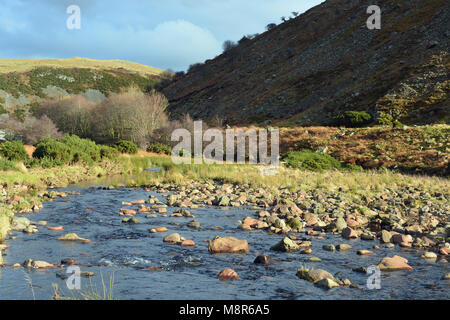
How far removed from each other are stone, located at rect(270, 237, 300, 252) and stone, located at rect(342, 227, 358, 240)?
1.90 meters

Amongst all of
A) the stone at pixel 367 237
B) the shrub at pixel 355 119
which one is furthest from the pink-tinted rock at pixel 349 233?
the shrub at pixel 355 119

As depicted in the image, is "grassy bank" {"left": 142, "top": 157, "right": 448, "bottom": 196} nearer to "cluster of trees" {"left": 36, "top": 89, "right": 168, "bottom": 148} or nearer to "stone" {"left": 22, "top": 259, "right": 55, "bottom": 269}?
"stone" {"left": 22, "top": 259, "right": 55, "bottom": 269}

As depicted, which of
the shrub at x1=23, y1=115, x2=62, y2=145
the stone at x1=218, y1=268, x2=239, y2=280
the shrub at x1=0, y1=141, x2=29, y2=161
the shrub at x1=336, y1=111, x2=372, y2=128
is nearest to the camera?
the stone at x1=218, y1=268, x2=239, y2=280

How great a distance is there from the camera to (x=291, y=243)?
9.17m

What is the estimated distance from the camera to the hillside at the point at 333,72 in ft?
158

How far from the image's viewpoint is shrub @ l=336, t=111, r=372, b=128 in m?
44.7

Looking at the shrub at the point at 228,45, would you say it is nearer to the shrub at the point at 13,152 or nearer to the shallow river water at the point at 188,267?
the shrub at the point at 13,152

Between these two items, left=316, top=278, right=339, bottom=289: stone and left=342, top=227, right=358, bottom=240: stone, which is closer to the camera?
left=316, top=278, right=339, bottom=289: stone

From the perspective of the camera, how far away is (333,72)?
66.1m

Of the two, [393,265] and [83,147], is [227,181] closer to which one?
[83,147]

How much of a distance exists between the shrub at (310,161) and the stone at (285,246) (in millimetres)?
17515

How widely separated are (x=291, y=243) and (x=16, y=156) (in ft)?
64.5

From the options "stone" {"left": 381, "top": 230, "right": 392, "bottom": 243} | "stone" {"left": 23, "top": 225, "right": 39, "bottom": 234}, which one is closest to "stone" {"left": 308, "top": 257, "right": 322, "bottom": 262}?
"stone" {"left": 381, "top": 230, "right": 392, "bottom": 243}

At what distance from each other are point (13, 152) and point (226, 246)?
19199mm
